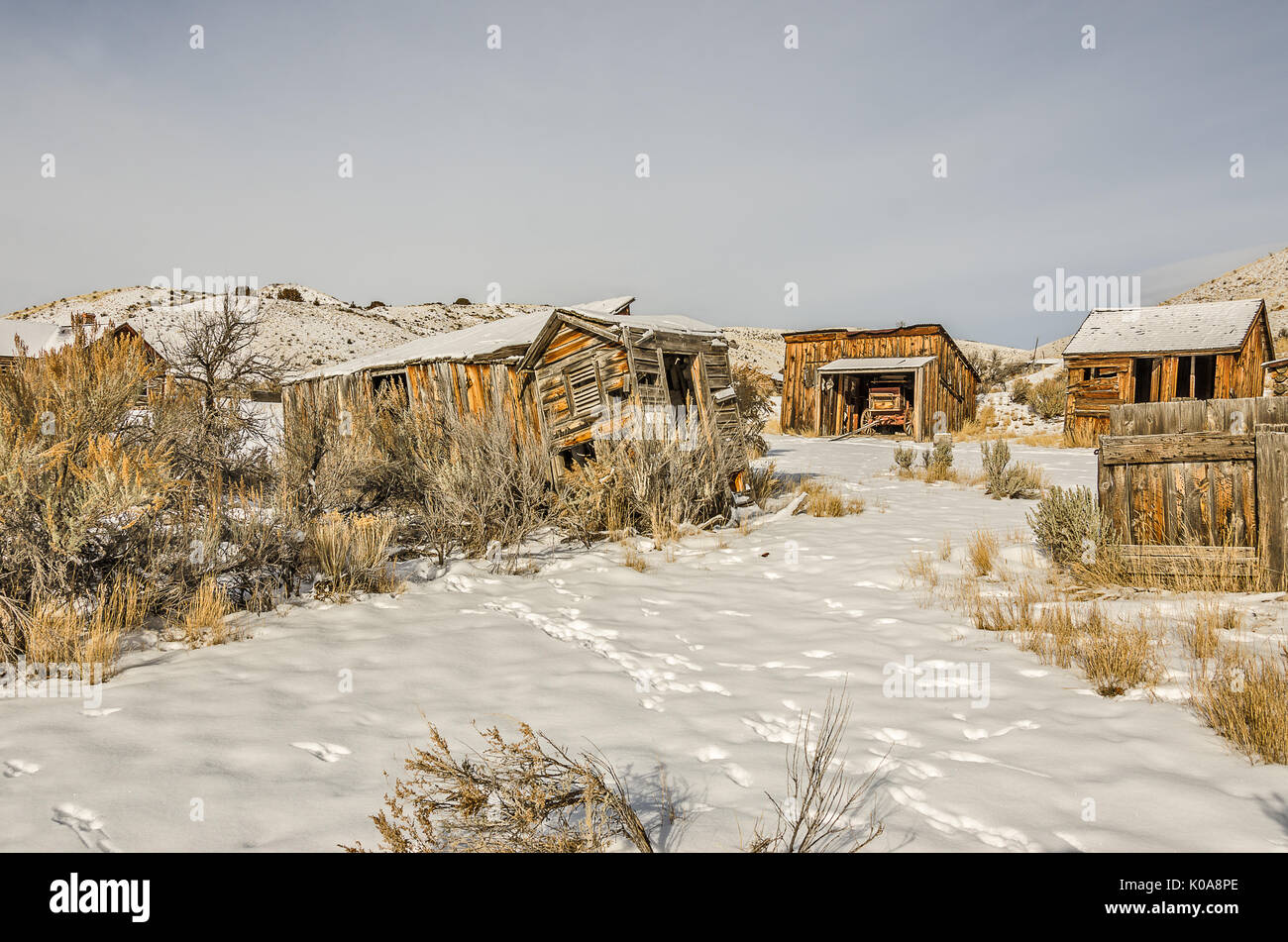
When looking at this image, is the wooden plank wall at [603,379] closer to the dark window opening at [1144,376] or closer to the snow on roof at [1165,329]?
the snow on roof at [1165,329]

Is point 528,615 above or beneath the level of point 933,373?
beneath

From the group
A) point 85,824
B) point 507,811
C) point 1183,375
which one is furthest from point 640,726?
point 1183,375

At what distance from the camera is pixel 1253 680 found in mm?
3092

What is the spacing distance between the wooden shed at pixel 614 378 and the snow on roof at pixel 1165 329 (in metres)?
16.1

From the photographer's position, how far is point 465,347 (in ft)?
47.8

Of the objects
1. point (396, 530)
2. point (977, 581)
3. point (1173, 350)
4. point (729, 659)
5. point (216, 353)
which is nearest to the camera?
point (729, 659)

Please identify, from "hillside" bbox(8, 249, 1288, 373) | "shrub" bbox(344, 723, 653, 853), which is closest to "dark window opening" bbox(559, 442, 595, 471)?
"shrub" bbox(344, 723, 653, 853)

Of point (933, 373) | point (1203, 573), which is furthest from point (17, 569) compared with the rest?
point (933, 373)

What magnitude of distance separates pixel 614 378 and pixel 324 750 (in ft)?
24.5

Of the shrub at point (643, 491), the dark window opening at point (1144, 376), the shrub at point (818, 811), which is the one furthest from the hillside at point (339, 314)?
the shrub at point (818, 811)

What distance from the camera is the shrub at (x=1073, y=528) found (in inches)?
216

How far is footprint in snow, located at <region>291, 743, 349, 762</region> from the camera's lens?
9.53ft
